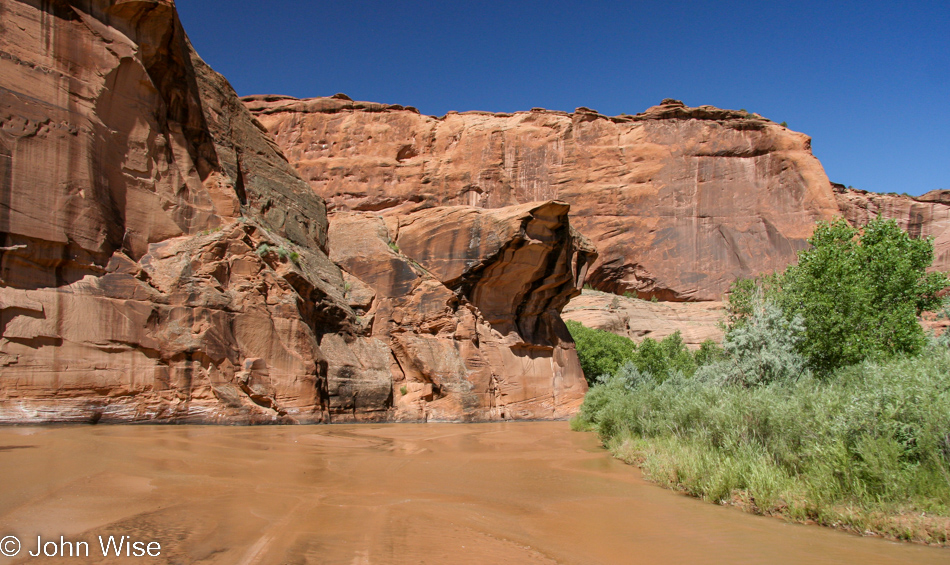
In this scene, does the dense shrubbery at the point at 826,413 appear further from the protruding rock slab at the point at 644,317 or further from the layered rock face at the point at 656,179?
the layered rock face at the point at 656,179

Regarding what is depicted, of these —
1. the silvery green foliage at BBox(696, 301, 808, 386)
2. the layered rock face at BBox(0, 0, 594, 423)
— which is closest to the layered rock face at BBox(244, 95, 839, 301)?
the layered rock face at BBox(0, 0, 594, 423)

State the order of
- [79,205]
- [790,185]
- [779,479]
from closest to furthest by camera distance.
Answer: [779,479], [79,205], [790,185]

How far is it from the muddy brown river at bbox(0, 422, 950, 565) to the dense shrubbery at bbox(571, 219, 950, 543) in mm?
536

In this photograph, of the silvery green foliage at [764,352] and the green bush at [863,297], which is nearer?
the silvery green foliage at [764,352]

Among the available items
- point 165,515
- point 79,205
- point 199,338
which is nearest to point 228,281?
point 199,338

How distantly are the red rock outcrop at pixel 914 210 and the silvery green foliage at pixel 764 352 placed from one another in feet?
165

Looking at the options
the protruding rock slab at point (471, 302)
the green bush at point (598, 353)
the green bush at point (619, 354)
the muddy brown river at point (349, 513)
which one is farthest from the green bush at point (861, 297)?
the green bush at point (598, 353)

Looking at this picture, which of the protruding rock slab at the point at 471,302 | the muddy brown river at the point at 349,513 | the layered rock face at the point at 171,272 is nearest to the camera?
the muddy brown river at the point at 349,513

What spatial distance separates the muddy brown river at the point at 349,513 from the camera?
4.83 m

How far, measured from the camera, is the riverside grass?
20.8 feet

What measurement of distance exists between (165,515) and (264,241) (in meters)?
13.9

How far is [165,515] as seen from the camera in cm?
541

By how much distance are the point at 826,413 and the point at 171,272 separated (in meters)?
14.9

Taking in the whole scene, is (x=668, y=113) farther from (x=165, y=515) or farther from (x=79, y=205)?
(x=165, y=515)
